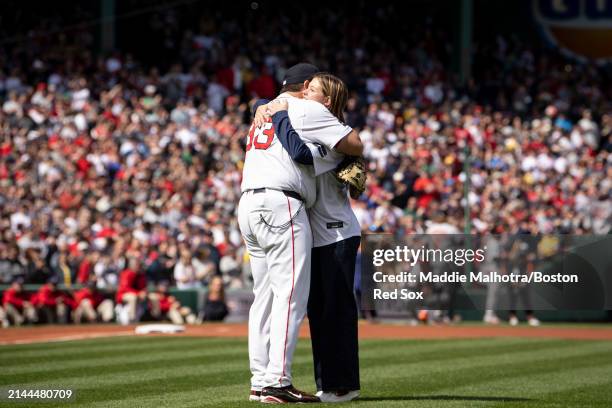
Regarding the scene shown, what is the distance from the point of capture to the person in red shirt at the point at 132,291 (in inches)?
779

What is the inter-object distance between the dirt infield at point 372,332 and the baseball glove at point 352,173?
8.48 meters

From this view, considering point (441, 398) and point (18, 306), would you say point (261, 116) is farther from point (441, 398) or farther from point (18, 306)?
point (18, 306)

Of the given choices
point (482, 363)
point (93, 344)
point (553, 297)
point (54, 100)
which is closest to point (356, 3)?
point (54, 100)

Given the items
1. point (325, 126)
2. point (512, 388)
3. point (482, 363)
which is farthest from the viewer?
point (482, 363)

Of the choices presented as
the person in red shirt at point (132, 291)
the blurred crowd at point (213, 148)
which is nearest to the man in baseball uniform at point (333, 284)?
the blurred crowd at point (213, 148)

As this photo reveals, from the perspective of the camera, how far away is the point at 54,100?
24.2 metres

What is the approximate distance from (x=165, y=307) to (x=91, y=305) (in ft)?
4.01

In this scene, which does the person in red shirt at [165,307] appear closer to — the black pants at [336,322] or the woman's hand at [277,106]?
the black pants at [336,322]

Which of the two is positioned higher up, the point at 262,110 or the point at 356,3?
the point at 356,3

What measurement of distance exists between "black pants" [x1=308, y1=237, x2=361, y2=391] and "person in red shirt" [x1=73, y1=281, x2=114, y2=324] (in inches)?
511

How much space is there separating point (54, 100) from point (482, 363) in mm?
14880

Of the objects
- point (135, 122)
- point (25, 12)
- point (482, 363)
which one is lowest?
point (482, 363)

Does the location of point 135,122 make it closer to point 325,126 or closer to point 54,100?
point 54,100

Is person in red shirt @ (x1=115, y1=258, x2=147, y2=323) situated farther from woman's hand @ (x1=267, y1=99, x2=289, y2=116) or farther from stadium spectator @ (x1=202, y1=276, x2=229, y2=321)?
woman's hand @ (x1=267, y1=99, x2=289, y2=116)
